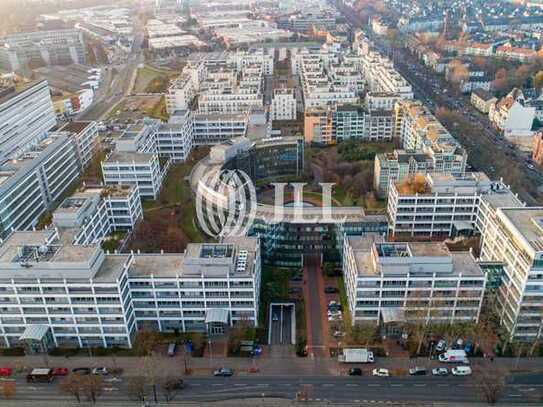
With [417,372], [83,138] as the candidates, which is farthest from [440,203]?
[83,138]

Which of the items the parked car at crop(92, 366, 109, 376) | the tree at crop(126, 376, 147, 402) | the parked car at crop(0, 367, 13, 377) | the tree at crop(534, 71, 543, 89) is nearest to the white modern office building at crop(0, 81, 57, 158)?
the parked car at crop(0, 367, 13, 377)

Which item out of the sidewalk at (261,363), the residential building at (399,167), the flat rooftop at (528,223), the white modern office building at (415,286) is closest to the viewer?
the sidewalk at (261,363)

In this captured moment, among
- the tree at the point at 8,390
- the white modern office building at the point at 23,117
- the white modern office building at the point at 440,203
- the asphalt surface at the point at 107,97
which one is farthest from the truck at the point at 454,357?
the asphalt surface at the point at 107,97

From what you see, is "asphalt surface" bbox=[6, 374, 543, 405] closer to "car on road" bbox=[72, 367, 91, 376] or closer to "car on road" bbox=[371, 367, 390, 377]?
"car on road" bbox=[371, 367, 390, 377]

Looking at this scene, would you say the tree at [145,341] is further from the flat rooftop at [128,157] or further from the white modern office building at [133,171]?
the flat rooftop at [128,157]

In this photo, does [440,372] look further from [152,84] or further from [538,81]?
[152,84]

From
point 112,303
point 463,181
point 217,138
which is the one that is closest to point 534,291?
point 463,181
